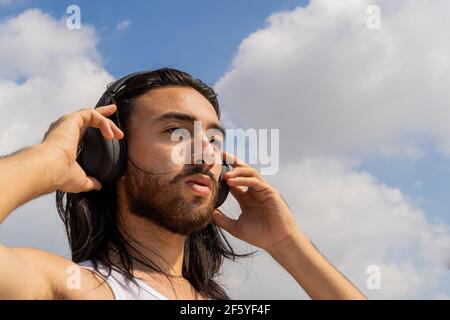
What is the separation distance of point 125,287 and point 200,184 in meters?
0.90

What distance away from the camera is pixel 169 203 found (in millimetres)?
3850

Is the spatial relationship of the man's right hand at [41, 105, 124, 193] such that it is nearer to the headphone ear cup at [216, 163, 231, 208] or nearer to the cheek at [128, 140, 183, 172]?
the cheek at [128, 140, 183, 172]

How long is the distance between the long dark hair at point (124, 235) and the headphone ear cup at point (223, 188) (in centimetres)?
53

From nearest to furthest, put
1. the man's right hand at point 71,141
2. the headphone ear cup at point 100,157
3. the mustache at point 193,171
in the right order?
1. the man's right hand at point 71,141
2. the headphone ear cup at point 100,157
3. the mustache at point 193,171

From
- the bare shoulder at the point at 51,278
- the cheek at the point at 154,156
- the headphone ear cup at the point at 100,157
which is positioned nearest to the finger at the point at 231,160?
the cheek at the point at 154,156

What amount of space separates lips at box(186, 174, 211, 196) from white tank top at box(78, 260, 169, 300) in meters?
0.74

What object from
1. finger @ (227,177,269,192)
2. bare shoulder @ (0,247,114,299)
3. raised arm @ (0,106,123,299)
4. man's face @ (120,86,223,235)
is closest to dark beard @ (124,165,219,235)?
man's face @ (120,86,223,235)

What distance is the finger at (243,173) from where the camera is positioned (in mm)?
4137

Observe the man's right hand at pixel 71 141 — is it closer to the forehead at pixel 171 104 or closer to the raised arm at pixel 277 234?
the forehead at pixel 171 104

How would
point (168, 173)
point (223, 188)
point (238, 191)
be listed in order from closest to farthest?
1. point (168, 173)
2. point (223, 188)
3. point (238, 191)

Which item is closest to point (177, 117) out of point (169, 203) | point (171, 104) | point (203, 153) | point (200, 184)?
point (171, 104)

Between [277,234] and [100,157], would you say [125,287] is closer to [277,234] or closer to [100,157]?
[100,157]
